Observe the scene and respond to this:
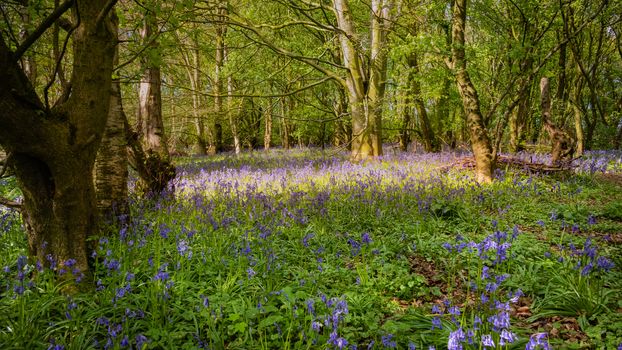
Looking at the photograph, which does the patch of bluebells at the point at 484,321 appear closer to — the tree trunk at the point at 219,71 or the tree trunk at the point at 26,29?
the tree trunk at the point at 26,29

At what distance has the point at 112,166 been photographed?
4797 millimetres

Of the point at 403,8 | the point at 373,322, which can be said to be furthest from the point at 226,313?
the point at 403,8

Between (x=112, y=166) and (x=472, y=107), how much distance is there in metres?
Answer: 7.62

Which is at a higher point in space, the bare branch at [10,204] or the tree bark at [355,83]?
the tree bark at [355,83]

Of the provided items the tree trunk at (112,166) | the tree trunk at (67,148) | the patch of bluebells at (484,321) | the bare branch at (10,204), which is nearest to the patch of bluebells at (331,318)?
the patch of bluebells at (484,321)

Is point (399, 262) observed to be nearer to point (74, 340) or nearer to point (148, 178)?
point (74, 340)

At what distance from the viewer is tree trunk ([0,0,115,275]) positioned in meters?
2.94

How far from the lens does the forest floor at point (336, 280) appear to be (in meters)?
2.61

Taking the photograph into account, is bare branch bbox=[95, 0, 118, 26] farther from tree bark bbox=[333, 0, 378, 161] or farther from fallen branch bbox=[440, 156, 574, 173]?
tree bark bbox=[333, 0, 378, 161]

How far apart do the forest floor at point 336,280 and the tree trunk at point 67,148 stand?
26 cm

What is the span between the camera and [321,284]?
3.52 meters

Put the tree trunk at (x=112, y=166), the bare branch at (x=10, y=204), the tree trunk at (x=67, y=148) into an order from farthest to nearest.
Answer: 1. the tree trunk at (x=112, y=166)
2. the bare branch at (x=10, y=204)
3. the tree trunk at (x=67, y=148)

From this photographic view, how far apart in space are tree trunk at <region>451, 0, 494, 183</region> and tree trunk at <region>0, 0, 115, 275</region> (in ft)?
24.2

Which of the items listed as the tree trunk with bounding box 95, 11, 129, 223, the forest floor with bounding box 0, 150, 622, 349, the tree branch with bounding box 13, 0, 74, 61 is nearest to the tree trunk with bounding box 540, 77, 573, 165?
the forest floor with bounding box 0, 150, 622, 349
